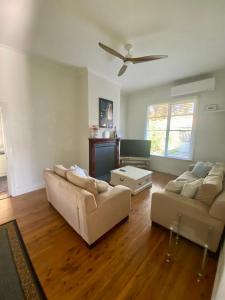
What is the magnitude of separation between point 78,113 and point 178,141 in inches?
134

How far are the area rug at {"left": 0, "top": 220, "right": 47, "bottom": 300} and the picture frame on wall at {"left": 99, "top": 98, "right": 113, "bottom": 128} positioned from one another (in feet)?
Result: 10.6

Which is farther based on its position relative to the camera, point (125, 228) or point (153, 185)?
point (153, 185)

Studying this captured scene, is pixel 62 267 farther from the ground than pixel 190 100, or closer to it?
closer to it

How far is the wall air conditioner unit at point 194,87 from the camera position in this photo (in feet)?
12.0

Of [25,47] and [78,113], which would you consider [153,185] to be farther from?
[25,47]

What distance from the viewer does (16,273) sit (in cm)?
141

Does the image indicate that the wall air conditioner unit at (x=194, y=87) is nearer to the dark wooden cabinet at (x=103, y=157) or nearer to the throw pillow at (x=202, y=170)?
the throw pillow at (x=202, y=170)

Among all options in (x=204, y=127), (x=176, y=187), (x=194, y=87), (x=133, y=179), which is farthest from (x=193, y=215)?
(x=194, y=87)

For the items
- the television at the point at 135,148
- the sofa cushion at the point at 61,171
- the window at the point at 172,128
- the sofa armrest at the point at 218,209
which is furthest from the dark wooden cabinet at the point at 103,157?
the sofa armrest at the point at 218,209

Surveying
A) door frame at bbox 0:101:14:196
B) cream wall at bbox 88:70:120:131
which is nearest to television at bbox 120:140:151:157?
cream wall at bbox 88:70:120:131

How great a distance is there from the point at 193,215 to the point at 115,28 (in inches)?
118

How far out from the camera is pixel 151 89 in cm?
508

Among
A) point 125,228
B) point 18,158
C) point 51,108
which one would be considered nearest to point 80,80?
point 51,108

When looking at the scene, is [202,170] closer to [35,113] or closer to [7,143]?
[35,113]
